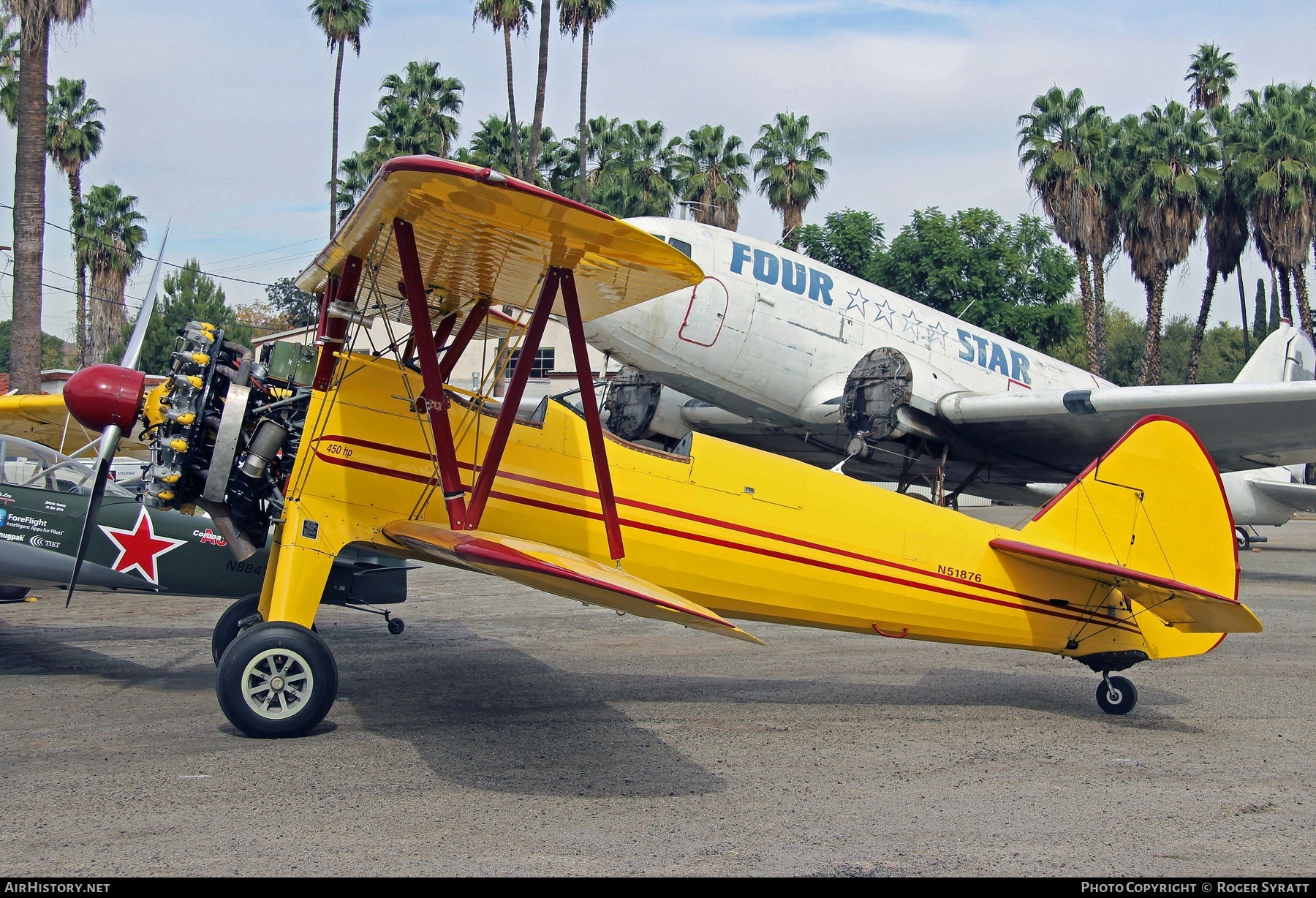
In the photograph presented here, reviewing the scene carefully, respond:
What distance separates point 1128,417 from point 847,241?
34703 mm

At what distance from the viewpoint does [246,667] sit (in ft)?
18.0

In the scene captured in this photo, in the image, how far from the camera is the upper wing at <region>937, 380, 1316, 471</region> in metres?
12.1

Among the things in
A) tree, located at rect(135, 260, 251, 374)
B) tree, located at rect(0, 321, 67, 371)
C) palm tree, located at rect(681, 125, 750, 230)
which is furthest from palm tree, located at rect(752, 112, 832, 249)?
tree, located at rect(0, 321, 67, 371)

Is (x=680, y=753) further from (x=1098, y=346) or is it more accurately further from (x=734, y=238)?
(x=1098, y=346)

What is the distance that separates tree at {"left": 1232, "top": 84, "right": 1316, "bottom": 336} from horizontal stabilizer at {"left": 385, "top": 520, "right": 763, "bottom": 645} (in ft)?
131

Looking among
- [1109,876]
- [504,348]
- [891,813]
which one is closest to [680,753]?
[891,813]

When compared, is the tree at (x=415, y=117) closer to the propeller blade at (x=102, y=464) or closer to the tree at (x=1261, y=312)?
the propeller blade at (x=102, y=464)

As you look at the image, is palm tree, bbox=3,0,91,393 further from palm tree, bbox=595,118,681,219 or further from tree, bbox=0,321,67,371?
tree, bbox=0,321,67,371

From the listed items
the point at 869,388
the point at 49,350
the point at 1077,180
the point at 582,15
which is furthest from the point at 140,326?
the point at 49,350

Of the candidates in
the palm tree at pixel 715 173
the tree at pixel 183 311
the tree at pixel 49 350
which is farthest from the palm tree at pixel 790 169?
the tree at pixel 49 350

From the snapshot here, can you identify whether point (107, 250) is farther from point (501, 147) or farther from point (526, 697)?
point (526, 697)

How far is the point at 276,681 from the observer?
221 inches

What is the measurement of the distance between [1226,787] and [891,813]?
1994 millimetres

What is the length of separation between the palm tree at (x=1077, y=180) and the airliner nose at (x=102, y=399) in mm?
37119
